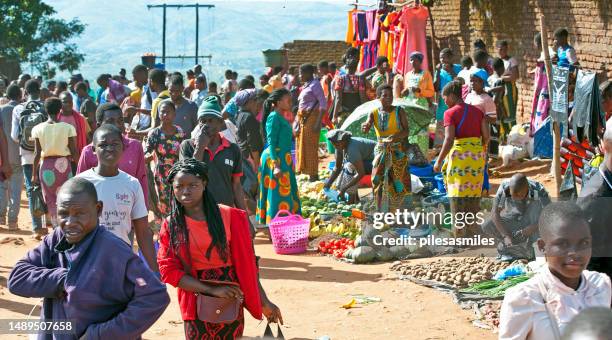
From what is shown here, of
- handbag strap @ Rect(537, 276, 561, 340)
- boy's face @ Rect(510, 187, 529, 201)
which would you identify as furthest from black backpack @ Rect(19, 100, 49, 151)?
handbag strap @ Rect(537, 276, 561, 340)

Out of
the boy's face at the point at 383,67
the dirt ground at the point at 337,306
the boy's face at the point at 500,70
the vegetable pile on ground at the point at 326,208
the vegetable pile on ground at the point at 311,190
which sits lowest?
the dirt ground at the point at 337,306

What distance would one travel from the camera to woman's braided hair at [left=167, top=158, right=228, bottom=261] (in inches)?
214

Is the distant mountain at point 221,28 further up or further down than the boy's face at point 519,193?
further up

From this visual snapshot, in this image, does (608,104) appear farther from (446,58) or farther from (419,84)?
(446,58)

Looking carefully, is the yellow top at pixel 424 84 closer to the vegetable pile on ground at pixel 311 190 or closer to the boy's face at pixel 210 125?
the vegetable pile on ground at pixel 311 190

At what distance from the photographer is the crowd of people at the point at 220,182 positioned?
165 inches

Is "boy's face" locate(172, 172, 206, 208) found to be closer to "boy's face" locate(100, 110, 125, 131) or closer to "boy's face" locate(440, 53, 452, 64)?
"boy's face" locate(100, 110, 125, 131)

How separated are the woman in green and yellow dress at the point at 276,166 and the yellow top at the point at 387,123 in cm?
103

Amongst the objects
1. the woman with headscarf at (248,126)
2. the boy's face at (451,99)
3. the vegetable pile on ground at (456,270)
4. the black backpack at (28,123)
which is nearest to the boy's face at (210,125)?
the vegetable pile on ground at (456,270)

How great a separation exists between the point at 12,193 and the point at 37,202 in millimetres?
1102

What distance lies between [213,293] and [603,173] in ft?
6.92

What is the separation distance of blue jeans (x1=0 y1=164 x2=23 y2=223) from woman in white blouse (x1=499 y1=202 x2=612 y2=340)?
34.0ft

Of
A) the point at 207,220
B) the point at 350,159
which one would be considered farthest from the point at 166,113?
the point at 207,220

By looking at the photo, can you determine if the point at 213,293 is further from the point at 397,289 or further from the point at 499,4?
the point at 499,4
